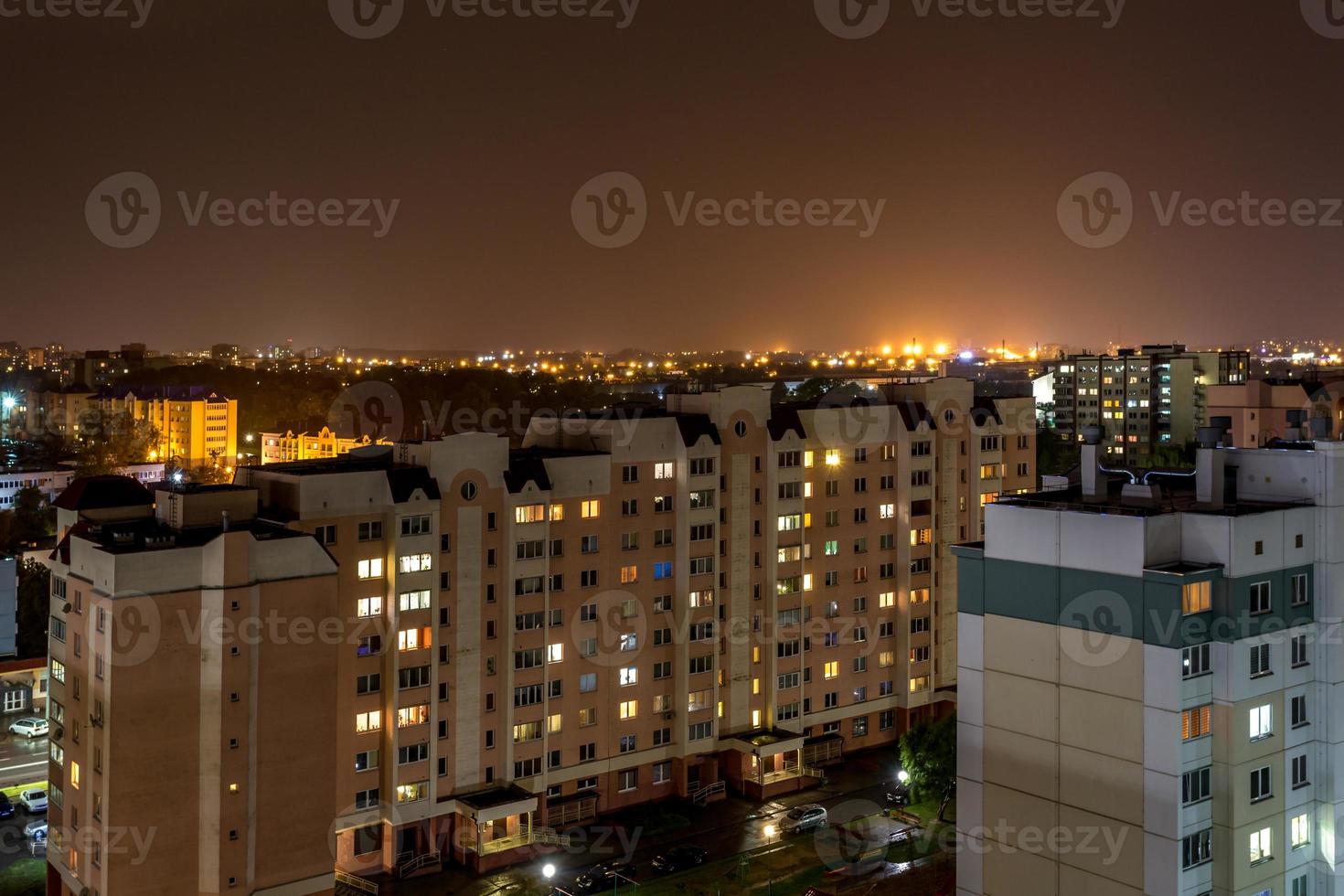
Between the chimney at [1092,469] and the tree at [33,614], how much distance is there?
87.8ft

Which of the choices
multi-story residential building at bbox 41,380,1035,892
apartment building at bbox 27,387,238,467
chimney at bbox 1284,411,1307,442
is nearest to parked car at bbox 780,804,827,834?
multi-story residential building at bbox 41,380,1035,892

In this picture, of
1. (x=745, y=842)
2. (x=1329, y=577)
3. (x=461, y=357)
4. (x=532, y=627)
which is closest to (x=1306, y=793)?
(x=1329, y=577)

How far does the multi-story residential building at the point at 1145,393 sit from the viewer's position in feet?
178

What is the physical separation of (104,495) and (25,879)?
607 centimetres

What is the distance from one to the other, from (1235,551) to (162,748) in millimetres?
12719

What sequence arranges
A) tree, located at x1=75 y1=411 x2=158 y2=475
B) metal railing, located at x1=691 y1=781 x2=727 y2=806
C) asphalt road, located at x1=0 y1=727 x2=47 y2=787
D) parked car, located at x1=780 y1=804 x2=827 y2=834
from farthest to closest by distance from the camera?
tree, located at x1=75 y1=411 x2=158 y2=475 → asphalt road, located at x1=0 y1=727 x2=47 y2=787 → metal railing, located at x1=691 y1=781 x2=727 y2=806 → parked car, located at x1=780 y1=804 x2=827 y2=834

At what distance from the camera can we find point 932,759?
19.3 metres

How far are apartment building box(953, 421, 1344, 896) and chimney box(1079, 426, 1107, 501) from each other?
0.56m

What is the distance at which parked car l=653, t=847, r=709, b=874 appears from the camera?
1858 centimetres

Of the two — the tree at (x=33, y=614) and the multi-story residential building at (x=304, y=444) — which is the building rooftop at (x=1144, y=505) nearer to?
the tree at (x=33, y=614)

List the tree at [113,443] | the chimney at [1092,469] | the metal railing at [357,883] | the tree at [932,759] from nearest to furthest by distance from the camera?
the chimney at [1092,469] < the metal railing at [357,883] < the tree at [932,759] < the tree at [113,443]

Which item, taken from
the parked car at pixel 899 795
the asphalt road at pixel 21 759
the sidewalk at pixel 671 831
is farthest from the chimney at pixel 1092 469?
the asphalt road at pixel 21 759

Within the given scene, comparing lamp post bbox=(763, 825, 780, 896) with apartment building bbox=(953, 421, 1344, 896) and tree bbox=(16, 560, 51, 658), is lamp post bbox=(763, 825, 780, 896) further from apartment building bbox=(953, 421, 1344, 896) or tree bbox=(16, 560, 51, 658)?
tree bbox=(16, 560, 51, 658)

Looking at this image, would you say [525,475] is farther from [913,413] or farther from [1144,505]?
[1144,505]
